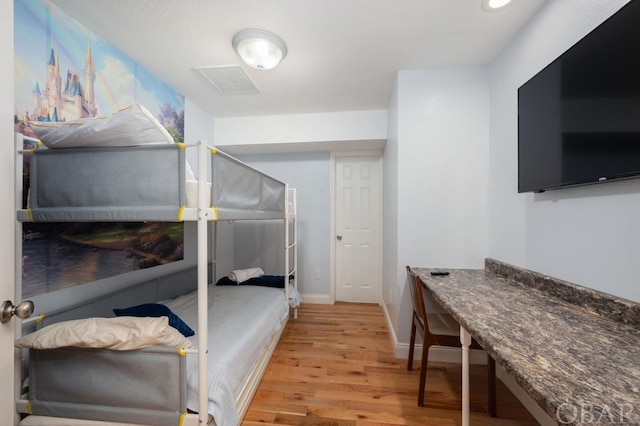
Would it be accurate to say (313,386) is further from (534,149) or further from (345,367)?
(534,149)

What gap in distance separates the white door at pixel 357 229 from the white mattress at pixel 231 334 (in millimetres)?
1243

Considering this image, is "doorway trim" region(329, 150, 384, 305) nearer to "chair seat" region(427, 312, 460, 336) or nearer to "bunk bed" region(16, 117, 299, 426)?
"chair seat" region(427, 312, 460, 336)

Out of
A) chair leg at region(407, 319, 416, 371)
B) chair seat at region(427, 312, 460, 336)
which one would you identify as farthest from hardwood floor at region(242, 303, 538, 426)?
chair seat at region(427, 312, 460, 336)

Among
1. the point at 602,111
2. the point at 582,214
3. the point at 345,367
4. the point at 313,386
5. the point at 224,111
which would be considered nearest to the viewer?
the point at 602,111

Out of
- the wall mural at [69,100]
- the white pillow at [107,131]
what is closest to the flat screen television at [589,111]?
the white pillow at [107,131]

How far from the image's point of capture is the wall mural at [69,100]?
127 cm

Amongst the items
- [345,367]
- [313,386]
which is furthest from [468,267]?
[313,386]

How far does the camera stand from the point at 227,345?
1424 mm

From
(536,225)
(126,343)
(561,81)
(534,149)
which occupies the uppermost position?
(561,81)

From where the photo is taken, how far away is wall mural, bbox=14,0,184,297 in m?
1.27

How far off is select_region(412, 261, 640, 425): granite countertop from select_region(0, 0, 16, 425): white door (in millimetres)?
1557

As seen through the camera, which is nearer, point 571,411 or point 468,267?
point 571,411

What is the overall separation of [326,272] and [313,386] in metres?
1.71

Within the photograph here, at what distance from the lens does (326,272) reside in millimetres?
3424
